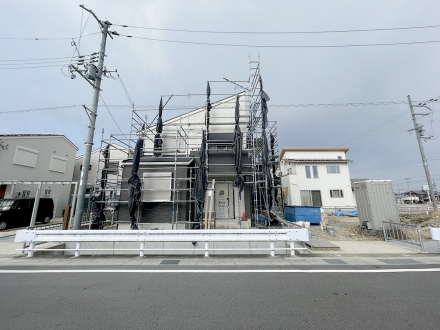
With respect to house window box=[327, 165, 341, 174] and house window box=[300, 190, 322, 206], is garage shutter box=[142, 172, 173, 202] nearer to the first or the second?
house window box=[300, 190, 322, 206]

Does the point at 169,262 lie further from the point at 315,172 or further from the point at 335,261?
the point at 315,172

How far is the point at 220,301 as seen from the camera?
10.3 feet

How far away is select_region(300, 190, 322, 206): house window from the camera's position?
21.2 meters

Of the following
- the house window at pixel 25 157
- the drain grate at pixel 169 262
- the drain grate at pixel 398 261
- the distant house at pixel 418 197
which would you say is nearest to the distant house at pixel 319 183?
the drain grate at pixel 398 261

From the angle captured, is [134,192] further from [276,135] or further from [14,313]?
[276,135]

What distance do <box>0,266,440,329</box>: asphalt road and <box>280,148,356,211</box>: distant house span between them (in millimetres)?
17515

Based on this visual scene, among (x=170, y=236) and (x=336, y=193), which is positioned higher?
(x=336, y=193)

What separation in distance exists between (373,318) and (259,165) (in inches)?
357

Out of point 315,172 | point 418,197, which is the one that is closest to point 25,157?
point 315,172

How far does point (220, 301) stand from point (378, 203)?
323 inches

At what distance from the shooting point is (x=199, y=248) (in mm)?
6152

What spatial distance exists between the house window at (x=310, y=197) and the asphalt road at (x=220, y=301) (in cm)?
1750

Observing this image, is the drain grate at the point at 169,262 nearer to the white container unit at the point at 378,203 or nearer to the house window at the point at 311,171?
the white container unit at the point at 378,203

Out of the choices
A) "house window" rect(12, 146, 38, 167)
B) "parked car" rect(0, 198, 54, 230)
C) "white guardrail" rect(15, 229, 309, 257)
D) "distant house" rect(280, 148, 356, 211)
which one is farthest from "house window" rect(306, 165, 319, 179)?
"house window" rect(12, 146, 38, 167)
